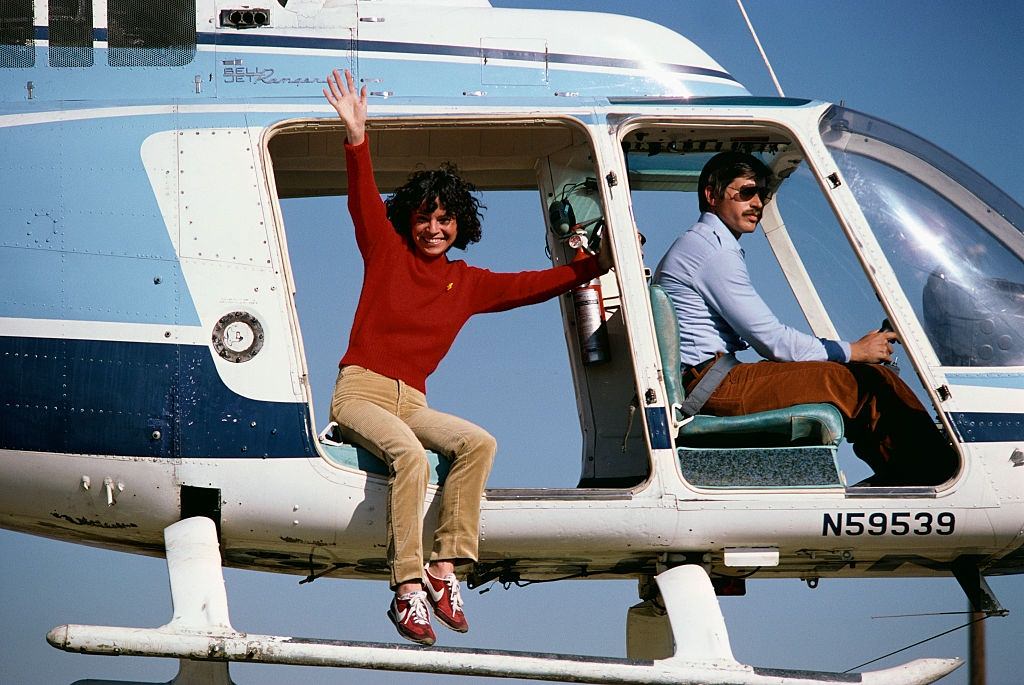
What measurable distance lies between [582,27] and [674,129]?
69 cm

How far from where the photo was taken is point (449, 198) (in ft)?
20.3

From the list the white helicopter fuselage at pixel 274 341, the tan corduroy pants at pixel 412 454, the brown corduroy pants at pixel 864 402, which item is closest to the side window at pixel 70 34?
the white helicopter fuselage at pixel 274 341

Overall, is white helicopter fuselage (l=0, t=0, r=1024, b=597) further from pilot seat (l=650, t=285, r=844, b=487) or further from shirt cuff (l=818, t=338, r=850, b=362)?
shirt cuff (l=818, t=338, r=850, b=362)

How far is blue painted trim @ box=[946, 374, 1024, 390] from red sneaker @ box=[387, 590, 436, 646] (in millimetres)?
2350

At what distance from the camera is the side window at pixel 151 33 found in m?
6.51

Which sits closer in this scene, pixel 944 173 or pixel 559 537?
pixel 559 537

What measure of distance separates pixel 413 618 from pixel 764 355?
6.15 ft

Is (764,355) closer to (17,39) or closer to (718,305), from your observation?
(718,305)

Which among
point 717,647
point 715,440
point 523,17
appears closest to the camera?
point 717,647

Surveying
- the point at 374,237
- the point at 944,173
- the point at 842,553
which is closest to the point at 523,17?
the point at 374,237

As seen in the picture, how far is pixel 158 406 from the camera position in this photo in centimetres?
602

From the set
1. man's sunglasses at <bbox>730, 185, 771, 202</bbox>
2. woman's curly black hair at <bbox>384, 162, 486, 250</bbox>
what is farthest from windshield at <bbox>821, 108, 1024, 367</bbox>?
woman's curly black hair at <bbox>384, 162, 486, 250</bbox>

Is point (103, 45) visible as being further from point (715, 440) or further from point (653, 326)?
point (715, 440)

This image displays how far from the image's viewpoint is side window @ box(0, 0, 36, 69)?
258 inches
